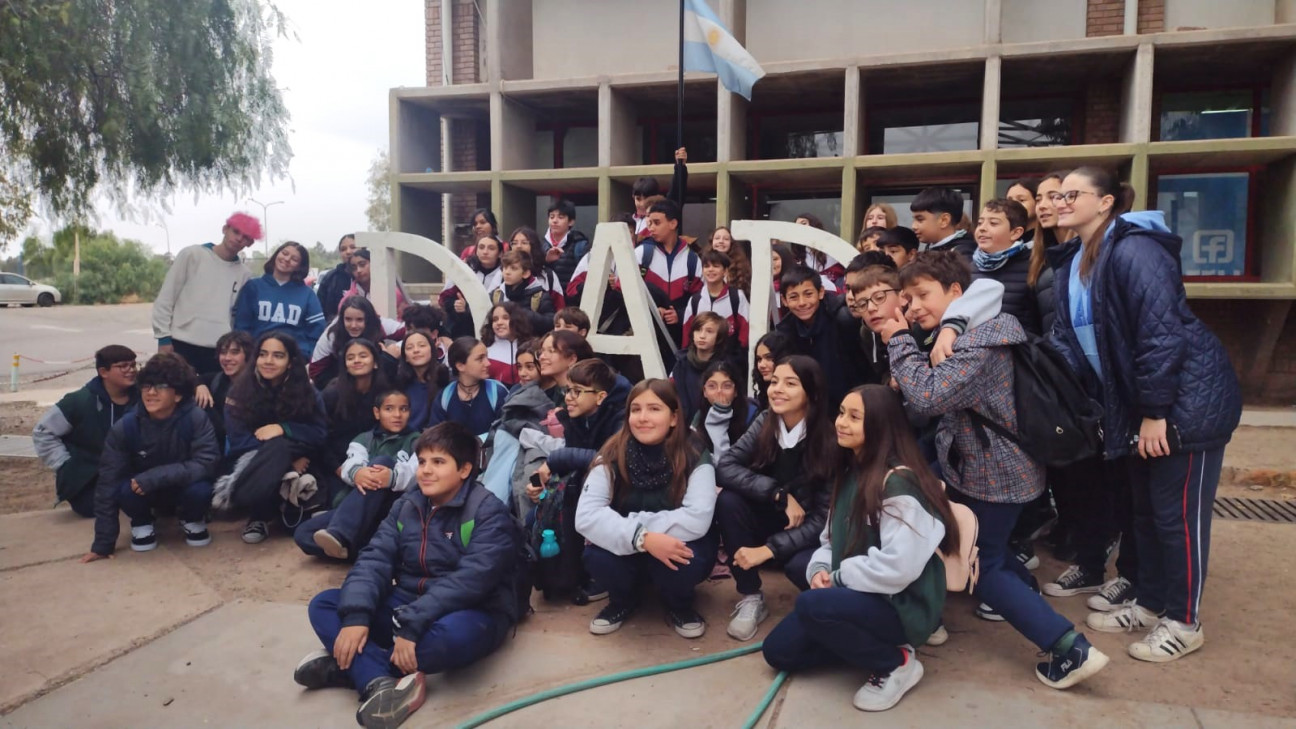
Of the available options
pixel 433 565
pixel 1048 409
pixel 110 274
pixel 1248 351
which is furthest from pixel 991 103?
pixel 110 274

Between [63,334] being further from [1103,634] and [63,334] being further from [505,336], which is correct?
[1103,634]

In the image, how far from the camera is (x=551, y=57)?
10.4 metres

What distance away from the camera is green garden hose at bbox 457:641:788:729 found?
9.58ft

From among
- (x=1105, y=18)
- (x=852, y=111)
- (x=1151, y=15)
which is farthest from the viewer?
(x=1105, y=18)

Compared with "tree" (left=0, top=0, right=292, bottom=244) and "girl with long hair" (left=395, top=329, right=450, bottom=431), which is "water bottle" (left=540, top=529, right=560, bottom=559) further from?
"tree" (left=0, top=0, right=292, bottom=244)

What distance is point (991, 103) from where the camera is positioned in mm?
8008

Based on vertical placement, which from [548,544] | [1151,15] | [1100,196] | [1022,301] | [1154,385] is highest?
[1151,15]

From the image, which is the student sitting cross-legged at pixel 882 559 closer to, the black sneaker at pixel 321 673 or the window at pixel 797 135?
the black sneaker at pixel 321 673

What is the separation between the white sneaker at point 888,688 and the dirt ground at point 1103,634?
231 millimetres

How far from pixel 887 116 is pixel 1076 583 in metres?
7.06

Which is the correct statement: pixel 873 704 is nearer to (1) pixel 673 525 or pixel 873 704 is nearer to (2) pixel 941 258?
(1) pixel 673 525

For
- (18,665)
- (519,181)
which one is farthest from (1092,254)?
(519,181)

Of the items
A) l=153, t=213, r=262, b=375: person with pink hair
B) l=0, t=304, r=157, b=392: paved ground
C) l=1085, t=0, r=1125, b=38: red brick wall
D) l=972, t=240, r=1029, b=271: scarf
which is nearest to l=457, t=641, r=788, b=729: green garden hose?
l=972, t=240, r=1029, b=271: scarf

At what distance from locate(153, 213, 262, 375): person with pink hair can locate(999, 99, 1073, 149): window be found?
7.67 metres
